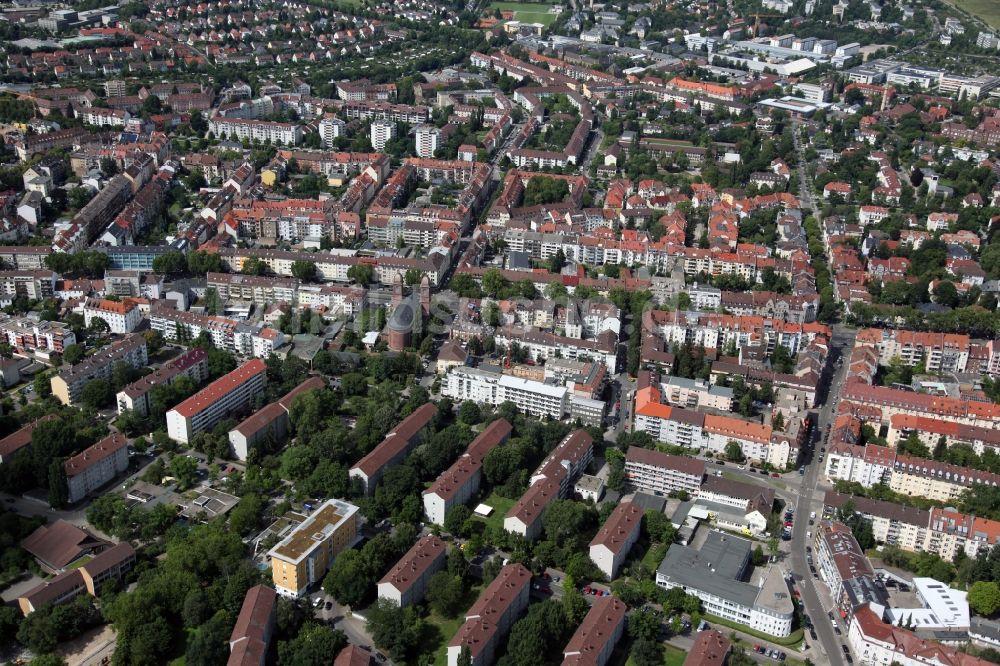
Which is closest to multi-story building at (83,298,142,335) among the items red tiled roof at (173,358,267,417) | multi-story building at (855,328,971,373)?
red tiled roof at (173,358,267,417)

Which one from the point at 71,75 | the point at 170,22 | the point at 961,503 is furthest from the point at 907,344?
the point at 170,22

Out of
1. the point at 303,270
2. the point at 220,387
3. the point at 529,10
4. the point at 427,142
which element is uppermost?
the point at 529,10

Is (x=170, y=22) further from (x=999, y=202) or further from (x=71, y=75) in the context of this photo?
(x=999, y=202)

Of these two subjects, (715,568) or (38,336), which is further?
(38,336)

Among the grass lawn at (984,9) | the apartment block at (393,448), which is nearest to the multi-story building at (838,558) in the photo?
the apartment block at (393,448)

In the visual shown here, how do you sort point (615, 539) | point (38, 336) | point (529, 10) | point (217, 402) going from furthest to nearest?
point (529, 10), point (38, 336), point (217, 402), point (615, 539)

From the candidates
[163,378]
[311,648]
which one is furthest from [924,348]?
[163,378]

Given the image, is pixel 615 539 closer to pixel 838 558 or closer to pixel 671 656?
pixel 671 656
